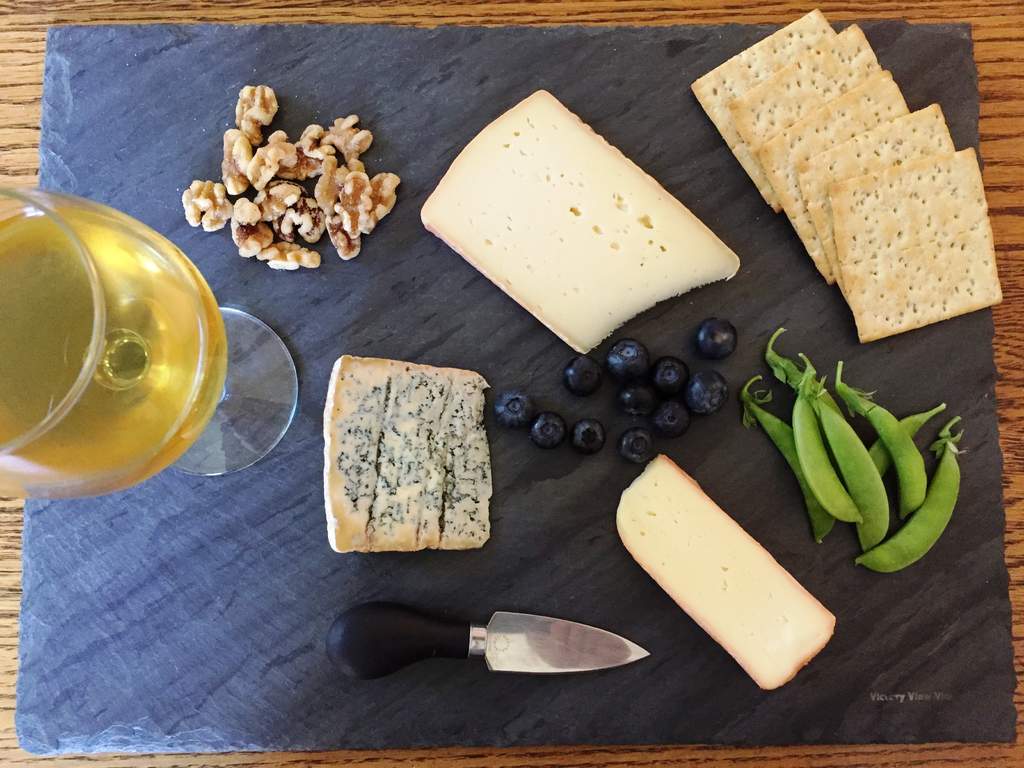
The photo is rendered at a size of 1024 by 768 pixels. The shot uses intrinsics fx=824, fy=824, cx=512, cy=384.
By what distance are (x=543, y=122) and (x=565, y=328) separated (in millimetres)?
366

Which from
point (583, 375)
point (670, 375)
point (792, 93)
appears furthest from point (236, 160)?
point (792, 93)

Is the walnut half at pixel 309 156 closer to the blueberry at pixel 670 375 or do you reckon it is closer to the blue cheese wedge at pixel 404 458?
the blue cheese wedge at pixel 404 458

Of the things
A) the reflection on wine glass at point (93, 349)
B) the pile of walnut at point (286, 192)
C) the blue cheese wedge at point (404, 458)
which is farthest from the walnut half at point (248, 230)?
the reflection on wine glass at point (93, 349)

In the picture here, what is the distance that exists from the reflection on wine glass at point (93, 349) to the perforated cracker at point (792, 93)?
0.95 meters

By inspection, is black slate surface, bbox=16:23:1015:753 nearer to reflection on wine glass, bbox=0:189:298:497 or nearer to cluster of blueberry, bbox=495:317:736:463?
cluster of blueberry, bbox=495:317:736:463

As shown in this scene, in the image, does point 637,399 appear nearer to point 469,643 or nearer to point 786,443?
point 786,443

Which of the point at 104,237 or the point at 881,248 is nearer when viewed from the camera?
the point at 104,237

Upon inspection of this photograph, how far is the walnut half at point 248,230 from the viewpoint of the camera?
4.60ft

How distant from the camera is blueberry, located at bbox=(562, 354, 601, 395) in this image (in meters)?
1.38

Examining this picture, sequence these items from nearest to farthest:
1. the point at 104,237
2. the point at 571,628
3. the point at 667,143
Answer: the point at 104,237, the point at 571,628, the point at 667,143

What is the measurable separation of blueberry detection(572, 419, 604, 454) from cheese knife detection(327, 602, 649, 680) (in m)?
0.29

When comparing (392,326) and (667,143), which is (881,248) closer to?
(667,143)

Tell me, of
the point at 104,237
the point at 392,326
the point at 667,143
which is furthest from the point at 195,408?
the point at 667,143

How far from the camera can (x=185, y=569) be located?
4.61ft
